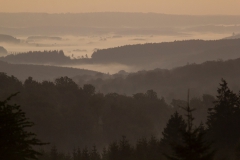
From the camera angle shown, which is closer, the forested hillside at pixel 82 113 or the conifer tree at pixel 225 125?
the conifer tree at pixel 225 125

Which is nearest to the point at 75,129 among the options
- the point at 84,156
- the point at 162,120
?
the point at 162,120

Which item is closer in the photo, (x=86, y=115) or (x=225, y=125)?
(x=225, y=125)

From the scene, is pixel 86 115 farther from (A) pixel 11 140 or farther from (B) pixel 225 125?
(A) pixel 11 140

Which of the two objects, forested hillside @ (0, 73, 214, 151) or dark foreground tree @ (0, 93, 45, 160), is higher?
forested hillside @ (0, 73, 214, 151)

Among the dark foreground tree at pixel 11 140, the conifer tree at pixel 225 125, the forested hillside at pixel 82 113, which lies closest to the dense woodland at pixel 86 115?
the forested hillside at pixel 82 113

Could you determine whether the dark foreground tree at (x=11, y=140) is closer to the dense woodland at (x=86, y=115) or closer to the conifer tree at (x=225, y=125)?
the conifer tree at (x=225, y=125)

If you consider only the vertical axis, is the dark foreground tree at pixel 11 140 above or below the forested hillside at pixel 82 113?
below

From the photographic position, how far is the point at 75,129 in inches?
4213

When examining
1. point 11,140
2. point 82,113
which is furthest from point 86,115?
point 11,140

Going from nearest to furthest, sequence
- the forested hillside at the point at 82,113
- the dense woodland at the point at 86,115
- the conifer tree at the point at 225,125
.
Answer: the conifer tree at the point at 225,125, the dense woodland at the point at 86,115, the forested hillside at the point at 82,113

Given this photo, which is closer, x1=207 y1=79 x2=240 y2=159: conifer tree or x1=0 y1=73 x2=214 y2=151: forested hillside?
x1=207 y1=79 x2=240 y2=159: conifer tree

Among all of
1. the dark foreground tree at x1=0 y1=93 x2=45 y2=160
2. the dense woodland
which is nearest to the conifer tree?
the dense woodland

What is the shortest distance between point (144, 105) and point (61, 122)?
24.7 meters

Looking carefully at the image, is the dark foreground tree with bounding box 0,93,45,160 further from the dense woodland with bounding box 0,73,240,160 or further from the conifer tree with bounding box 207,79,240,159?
the dense woodland with bounding box 0,73,240,160
